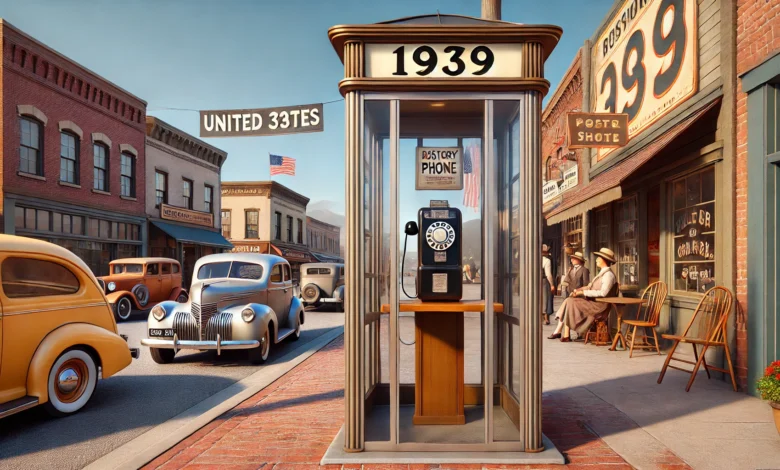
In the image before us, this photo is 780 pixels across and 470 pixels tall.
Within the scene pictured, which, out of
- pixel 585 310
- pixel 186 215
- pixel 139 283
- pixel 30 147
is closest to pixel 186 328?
pixel 585 310

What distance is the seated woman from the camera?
9.05m

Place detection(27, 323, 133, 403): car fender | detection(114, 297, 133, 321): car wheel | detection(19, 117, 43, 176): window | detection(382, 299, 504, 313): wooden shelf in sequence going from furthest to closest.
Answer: detection(19, 117, 43, 176): window → detection(114, 297, 133, 321): car wheel → detection(27, 323, 133, 403): car fender → detection(382, 299, 504, 313): wooden shelf

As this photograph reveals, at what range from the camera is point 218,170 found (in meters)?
32.7

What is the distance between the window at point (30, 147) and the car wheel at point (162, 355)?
13.0 metres

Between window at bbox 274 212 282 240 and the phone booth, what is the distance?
118ft

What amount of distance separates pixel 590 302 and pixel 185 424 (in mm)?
6973

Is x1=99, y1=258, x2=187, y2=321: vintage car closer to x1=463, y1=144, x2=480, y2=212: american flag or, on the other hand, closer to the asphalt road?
the asphalt road

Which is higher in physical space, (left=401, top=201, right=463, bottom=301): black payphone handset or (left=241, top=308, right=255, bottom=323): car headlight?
(left=401, top=201, right=463, bottom=301): black payphone handset

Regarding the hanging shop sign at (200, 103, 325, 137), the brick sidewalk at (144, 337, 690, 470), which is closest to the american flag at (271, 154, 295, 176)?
the hanging shop sign at (200, 103, 325, 137)

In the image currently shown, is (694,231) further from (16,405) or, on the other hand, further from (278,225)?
(278,225)

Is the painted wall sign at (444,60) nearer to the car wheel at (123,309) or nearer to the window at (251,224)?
the car wheel at (123,309)

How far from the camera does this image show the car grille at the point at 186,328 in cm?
818

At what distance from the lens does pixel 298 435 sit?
188 inches

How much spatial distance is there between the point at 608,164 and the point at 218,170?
1022 inches
